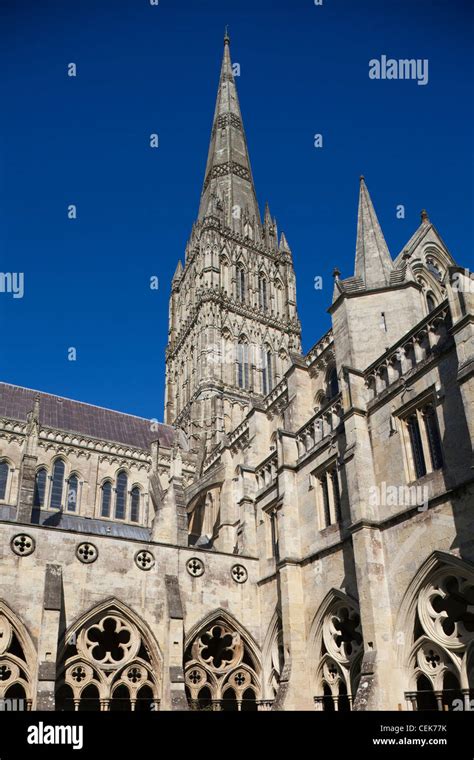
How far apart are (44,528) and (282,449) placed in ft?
26.3

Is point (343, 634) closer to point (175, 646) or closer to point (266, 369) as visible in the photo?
point (175, 646)

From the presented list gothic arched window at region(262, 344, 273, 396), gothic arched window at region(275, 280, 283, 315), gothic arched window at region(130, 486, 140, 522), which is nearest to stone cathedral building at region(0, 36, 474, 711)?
gothic arched window at region(130, 486, 140, 522)

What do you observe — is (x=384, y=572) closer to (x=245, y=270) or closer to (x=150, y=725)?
(x=150, y=725)

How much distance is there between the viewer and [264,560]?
67.4ft

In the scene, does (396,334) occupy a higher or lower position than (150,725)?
higher

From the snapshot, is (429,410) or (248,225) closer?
(429,410)

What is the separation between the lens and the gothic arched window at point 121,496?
3238 cm

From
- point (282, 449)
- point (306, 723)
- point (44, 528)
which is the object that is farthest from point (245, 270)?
point (306, 723)

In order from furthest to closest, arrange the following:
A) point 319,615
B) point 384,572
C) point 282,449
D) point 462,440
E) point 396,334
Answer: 1. point 282,449
2. point 396,334
3. point 319,615
4. point 384,572
5. point 462,440

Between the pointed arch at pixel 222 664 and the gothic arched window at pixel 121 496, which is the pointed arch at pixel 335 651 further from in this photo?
the gothic arched window at pixel 121 496

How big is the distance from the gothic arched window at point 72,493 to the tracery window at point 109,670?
47.8 ft

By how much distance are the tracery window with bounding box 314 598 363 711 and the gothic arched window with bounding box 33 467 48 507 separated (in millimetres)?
18643

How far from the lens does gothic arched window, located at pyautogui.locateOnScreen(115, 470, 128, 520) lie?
3238 centimetres

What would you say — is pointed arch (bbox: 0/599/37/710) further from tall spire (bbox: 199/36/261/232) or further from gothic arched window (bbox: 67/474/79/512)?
tall spire (bbox: 199/36/261/232)
